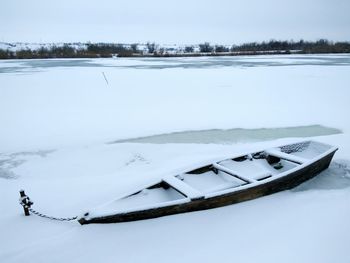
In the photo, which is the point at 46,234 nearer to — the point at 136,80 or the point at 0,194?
the point at 0,194

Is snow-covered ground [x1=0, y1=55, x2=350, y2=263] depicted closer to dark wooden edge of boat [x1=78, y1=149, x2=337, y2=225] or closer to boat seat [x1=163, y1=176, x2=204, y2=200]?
dark wooden edge of boat [x1=78, y1=149, x2=337, y2=225]

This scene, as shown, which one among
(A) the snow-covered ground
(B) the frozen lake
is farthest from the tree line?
(A) the snow-covered ground

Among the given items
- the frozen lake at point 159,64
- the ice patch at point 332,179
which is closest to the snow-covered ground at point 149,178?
the ice patch at point 332,179

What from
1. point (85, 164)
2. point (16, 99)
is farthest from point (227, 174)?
point (16, 99)

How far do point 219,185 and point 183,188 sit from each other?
0.81 metres

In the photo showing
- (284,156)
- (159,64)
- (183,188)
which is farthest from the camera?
(159,64)

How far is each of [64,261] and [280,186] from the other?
290cm

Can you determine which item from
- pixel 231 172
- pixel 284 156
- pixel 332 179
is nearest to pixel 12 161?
pixel 231 172

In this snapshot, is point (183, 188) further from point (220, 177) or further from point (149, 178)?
point (149, 178)

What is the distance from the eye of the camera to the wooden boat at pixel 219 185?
3.37m

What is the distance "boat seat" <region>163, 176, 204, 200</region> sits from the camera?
11.5 feet

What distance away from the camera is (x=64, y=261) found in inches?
116

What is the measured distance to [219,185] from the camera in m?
4.32

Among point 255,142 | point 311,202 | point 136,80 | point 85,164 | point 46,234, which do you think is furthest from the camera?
point 136,80
